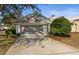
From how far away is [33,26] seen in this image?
3.25m

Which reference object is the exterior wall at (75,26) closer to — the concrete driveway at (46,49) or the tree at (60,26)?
the tree at (60,26)

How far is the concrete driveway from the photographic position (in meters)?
3.22

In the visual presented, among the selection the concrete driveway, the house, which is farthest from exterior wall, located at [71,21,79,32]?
the concrete driveway

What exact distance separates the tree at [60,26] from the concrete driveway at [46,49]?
0.09 meters

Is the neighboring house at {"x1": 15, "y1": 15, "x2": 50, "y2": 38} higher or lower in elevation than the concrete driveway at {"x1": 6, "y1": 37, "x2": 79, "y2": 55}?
higher

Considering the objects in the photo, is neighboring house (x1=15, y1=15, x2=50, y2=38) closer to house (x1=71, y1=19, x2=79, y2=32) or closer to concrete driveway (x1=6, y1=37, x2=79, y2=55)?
concrete driveway (x1=6, y1=37, x2=79, y2=55)

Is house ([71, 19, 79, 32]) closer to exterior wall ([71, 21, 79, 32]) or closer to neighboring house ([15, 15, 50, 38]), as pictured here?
exterior wall ([71, 21, 79, 32])

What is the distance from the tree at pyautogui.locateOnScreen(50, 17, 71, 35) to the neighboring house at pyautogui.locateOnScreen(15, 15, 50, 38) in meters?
0.05

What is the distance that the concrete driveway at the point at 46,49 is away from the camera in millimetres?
3219

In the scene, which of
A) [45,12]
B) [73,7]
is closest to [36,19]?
[45,12]

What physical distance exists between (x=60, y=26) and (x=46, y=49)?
0.24m

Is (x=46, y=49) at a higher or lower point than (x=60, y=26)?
lower

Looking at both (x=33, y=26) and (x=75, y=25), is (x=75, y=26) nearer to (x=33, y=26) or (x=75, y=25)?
(x=75, y=25)

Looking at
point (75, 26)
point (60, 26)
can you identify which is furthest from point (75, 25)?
point (60, 26)
